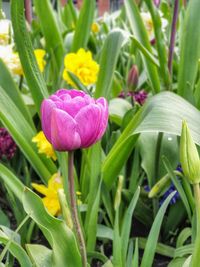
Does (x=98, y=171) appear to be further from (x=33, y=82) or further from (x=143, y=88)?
(x=143, y=88)

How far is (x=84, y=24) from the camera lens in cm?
141

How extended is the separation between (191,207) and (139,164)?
0.74 feet

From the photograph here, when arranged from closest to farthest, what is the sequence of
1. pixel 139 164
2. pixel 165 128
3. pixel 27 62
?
pixel 165 128 < pixel 27 62 < pixel 139 164

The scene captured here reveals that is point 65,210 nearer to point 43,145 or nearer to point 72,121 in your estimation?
point 72,121

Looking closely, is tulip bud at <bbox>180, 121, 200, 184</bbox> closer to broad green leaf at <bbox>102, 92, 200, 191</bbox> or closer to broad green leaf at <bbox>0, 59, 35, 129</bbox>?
broad green leaf at <bbox>102, 92, 200, 191</bbox>

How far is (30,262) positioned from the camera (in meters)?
0.68

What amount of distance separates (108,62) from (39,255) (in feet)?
1.56

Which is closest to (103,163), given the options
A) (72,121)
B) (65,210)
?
(65,210)

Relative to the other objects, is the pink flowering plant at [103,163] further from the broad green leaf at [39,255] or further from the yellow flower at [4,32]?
the yellow flower at [4,32]

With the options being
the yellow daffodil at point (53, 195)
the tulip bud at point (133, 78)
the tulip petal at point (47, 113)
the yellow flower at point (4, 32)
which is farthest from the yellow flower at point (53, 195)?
the yellow flower at point (4, 32)

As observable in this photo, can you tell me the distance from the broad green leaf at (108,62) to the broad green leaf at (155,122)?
0.47ft

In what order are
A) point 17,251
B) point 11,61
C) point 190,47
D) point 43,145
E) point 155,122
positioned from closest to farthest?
point 17,251 < point 155,122 < point 43,145 < point 190,47 < point 11,61

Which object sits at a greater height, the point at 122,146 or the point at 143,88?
the point at 122,146

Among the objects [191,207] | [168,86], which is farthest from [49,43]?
[191,207]
